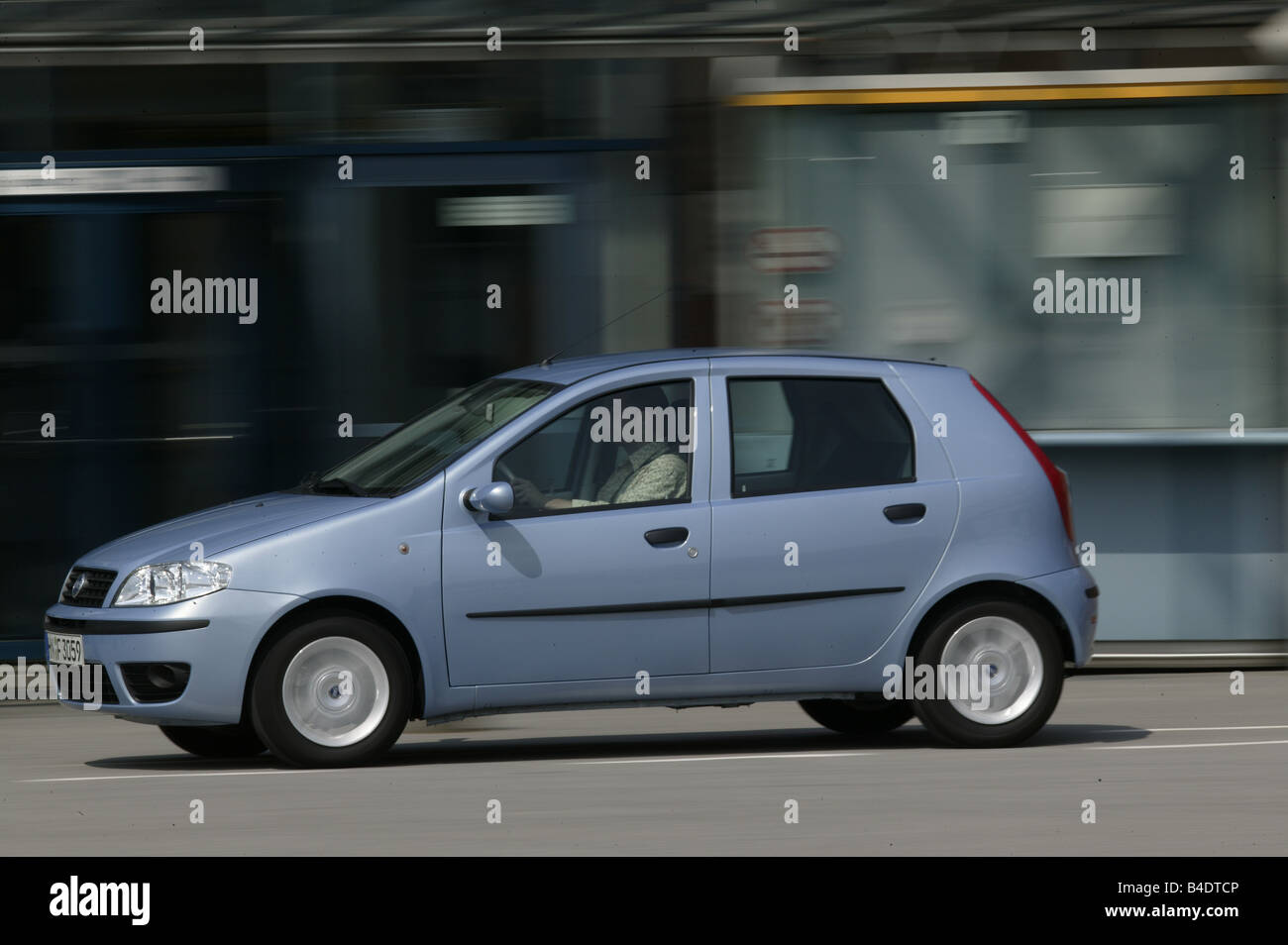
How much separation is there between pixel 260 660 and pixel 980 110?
5.77 meters

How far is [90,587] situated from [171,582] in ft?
1.66

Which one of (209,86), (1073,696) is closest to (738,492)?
(1073,696)

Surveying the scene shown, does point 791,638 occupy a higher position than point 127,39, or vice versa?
point 127,39

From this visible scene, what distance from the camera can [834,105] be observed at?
1181cm

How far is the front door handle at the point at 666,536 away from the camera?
8.06 metres

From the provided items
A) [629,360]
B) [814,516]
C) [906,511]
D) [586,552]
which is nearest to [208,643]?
[586,552]

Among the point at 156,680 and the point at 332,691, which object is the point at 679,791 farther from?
the point at 156,680

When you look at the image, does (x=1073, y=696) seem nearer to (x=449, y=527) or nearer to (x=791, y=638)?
(x=791, y=638)

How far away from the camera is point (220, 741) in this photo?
28.2 feet

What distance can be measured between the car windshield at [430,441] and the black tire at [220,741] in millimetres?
998

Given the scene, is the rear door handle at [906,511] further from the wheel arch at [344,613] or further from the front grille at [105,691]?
the front grille at [105,691]

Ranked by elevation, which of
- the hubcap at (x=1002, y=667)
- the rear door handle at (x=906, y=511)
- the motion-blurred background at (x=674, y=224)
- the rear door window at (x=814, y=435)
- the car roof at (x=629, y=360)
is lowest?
the hubcap at (x=1002, y=667)

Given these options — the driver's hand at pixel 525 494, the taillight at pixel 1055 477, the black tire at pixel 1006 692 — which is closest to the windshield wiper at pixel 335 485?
the driver's hand at pixel 525 494

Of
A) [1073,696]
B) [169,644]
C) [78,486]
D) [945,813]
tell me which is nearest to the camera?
[945,813]
